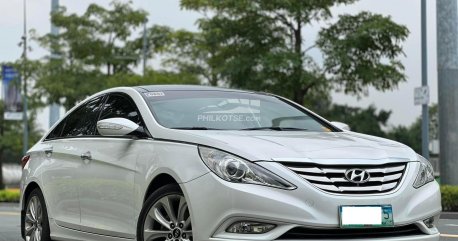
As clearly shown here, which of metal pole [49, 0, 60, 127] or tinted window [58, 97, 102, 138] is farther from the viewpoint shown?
metal pole [49, 0, 60, 127]

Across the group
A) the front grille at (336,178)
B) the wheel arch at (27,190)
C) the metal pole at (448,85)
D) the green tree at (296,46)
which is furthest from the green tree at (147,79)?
the front grille at (336,178)

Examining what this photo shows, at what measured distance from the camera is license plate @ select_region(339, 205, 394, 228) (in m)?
4.48

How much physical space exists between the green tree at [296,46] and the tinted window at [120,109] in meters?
14.4

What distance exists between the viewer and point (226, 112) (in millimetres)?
5891

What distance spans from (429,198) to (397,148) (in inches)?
17.2

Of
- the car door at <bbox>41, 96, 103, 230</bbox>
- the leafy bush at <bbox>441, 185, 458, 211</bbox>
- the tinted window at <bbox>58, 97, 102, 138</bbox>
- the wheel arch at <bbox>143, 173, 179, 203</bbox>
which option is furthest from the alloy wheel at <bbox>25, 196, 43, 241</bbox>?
the leafy bush at <bbox>441, 185, 458, 211</bbox>

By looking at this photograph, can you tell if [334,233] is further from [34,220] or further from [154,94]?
[34,220]

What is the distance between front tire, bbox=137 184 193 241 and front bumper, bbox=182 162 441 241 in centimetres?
16

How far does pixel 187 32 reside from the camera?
35.4 m

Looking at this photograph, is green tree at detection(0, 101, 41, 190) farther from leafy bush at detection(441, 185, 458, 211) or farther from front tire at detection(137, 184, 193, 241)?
front tire at detection(137, 184, 193, 241)

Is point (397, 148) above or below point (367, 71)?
below

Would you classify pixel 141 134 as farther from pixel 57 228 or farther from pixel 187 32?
pixel 187 32

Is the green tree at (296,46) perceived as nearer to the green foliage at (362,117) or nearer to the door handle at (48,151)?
the door handle at (48,151)

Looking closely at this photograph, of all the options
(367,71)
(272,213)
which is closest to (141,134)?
(272,213)
